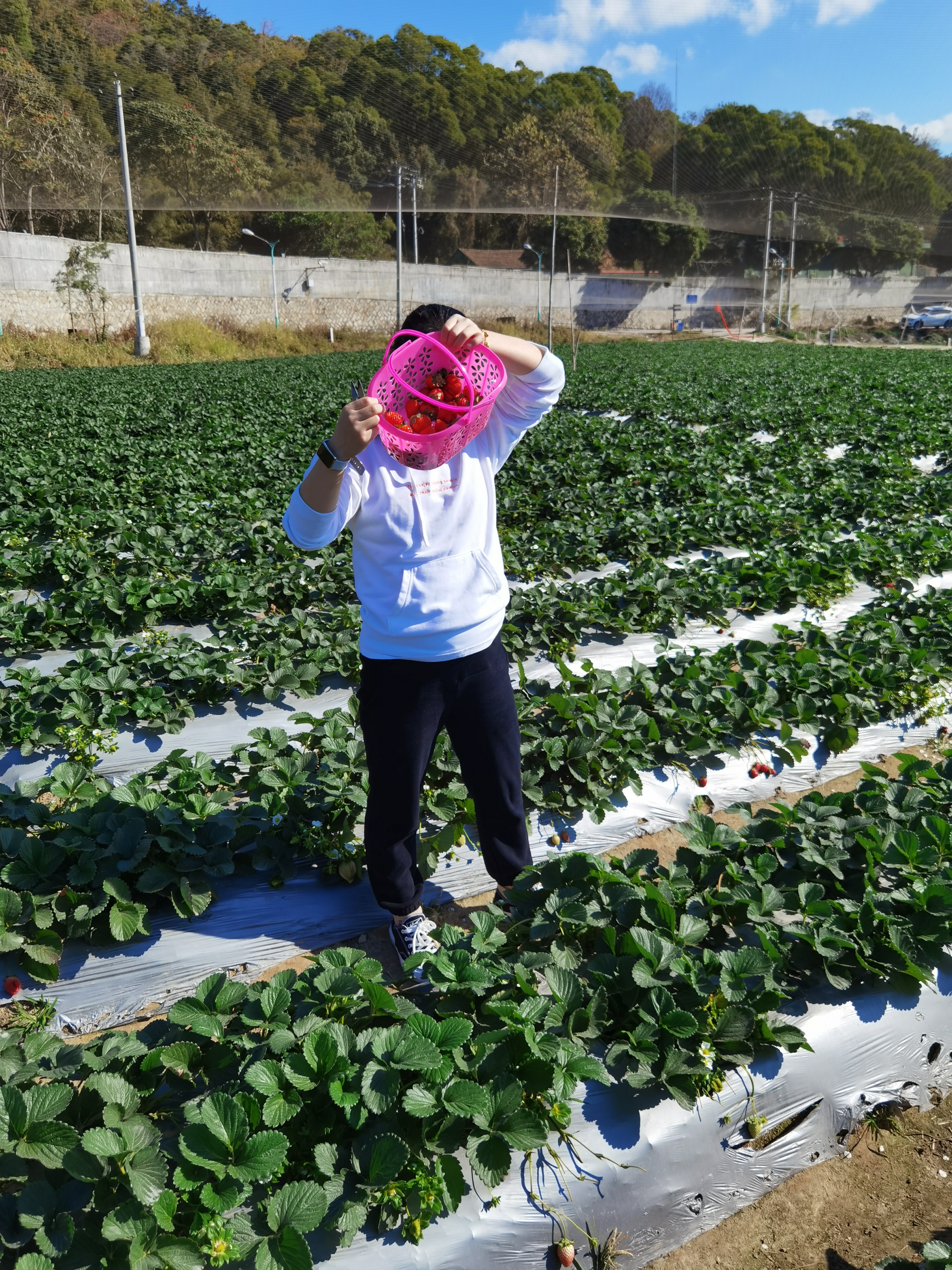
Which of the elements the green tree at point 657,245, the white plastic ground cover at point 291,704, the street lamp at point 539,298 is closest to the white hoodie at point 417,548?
the white plastic ground cover at point 291,704

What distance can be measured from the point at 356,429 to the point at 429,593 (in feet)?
1.50

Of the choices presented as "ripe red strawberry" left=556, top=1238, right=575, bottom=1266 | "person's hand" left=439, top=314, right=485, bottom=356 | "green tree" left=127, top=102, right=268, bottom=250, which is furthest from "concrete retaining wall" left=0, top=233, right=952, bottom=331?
"ripe red strawberry" left=556, top=1238, right=575, bottom=1266

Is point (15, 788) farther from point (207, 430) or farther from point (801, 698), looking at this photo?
point (207, 430)

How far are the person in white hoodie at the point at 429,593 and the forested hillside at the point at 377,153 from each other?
36029 mm

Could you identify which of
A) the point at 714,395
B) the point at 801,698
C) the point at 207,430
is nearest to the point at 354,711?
the point at 801,698

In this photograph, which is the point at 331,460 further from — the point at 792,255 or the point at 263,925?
the point at 792,255

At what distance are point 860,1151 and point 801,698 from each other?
6.59 feet

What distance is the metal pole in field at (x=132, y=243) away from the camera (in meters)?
25.6

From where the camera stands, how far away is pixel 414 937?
2520mm

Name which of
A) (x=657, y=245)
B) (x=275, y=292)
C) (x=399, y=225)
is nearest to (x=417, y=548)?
(x=399, y=225)

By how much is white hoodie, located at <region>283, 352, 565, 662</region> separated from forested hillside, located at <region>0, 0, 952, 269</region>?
119 ft

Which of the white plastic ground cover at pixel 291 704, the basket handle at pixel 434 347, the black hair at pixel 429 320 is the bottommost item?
the white plastic ground cover at pixel 291 704

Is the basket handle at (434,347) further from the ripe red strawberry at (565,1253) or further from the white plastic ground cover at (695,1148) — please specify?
the ripe red strawberry at (565,1253)

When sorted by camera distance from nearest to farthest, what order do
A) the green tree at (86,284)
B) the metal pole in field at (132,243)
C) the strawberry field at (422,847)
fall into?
1. the strawberry field at (422,847)
2. the metal pole in field at (132,243)
3. the green tree at (86,284)
